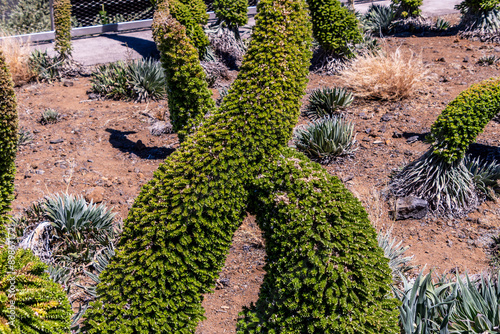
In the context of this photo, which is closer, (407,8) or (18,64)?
(18,64)

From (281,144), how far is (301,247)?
64 centimetres

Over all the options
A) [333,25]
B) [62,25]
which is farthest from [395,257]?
[62,25]

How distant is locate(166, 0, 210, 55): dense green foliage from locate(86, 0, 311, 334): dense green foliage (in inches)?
202

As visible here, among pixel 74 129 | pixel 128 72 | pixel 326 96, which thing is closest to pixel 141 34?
pixel 128 72

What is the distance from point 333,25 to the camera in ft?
25.2

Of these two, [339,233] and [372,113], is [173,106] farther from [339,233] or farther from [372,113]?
[372,113]

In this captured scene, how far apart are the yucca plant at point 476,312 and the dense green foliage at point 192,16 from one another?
18.9 ft

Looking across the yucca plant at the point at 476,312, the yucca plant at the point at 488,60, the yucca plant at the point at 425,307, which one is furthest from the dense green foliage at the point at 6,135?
the yucca plant at the point at 488,60

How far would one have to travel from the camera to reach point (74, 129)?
6.56 metres

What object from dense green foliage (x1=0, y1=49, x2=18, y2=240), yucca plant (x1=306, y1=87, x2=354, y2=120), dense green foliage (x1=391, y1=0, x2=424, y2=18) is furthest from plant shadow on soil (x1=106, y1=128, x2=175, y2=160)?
dense green foliage (x1=391, y1=0, x2=424, y2=18)

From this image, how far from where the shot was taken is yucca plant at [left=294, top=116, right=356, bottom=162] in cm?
552

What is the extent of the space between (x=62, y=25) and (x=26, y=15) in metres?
7.32

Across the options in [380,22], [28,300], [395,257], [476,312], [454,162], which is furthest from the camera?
[380,22]

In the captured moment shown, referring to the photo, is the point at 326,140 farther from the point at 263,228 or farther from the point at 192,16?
the point at 192,16
